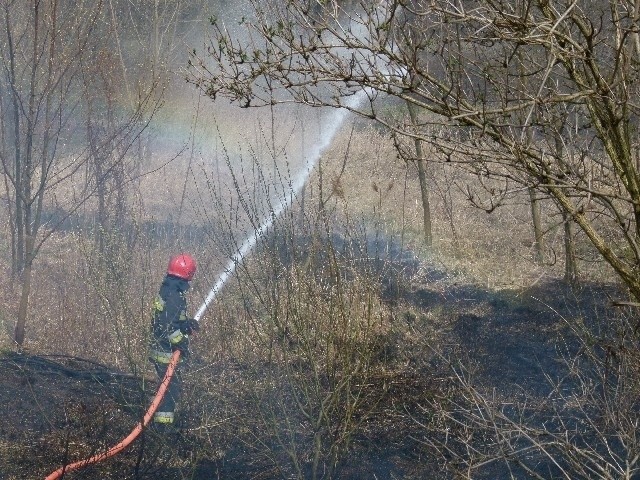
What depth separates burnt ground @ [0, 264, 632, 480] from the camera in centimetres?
707

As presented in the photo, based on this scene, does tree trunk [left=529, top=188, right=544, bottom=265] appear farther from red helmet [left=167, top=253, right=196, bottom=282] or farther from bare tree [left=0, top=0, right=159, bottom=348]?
bare tree [left=0, top=0, right=159, bottom=348]

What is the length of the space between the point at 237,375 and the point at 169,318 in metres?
0.89

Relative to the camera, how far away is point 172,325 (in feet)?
26.1

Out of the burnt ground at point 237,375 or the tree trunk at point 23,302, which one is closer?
the burnt ground at point 237,375

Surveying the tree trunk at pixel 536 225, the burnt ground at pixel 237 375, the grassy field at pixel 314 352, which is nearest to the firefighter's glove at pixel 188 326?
the grassy field at pixel 314 352

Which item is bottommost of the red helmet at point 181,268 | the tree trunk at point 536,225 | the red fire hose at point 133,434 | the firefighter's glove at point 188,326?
the red fire hose at point 133,434

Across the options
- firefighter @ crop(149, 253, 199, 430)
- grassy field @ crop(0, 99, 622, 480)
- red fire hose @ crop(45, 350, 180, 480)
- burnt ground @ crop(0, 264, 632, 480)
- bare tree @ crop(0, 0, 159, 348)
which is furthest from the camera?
bare tree @ crop(0, 0, 159, 348)

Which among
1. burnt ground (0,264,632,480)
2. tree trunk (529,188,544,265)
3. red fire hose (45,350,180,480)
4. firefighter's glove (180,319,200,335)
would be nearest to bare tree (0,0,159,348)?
burnt ground (0,264,632,480)

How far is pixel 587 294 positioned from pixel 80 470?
6330 millimetres

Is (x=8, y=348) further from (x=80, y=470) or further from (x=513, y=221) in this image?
(x=513, y=221)

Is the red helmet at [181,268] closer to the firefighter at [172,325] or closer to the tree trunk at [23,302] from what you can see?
the firefighter at [172,325]

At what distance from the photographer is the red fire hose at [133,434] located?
662cm

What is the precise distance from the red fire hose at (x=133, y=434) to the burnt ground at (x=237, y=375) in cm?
13

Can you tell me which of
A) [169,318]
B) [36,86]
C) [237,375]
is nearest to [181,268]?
[169,318]
